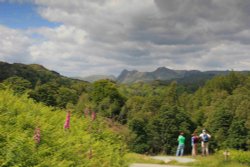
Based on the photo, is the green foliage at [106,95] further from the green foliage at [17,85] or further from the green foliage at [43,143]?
the green foliage at [43,143]

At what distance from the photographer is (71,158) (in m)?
7.14

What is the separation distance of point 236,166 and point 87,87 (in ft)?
460

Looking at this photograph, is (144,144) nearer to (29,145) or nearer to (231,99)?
(231,99)

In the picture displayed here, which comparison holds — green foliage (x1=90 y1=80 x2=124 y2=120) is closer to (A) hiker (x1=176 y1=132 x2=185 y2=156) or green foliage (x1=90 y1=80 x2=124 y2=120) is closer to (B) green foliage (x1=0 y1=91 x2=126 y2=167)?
(A) hiker (x1=176 y1=132 x2=185 y2=156)

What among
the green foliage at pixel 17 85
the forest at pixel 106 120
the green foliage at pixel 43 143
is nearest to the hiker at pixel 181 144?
the forest at pixel 106 120

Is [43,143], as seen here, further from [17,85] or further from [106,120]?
[17,85]

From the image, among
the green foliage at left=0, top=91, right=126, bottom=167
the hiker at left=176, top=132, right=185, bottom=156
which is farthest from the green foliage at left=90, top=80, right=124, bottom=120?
the green foliage at left=0, top=91, right=126, bottom=167

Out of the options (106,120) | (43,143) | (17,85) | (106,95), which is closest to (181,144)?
(17,85)

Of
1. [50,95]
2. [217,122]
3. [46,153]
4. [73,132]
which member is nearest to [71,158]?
[46,153]

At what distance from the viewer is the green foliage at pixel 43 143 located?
6113mm

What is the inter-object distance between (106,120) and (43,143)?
6.42 metres

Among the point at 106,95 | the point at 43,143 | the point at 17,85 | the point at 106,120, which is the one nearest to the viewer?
the point at 43,143

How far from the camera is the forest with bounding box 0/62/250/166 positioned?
703 cm

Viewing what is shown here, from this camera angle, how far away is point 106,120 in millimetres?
13312
